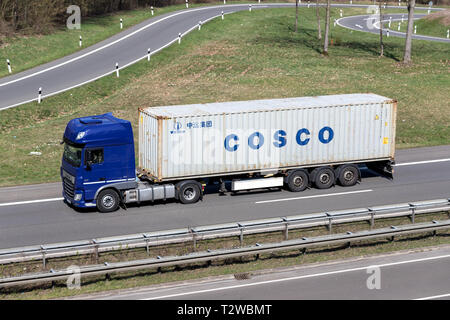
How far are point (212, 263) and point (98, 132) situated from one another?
701cm

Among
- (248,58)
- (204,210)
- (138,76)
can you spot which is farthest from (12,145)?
(248,58)

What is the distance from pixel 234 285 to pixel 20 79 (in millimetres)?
32718

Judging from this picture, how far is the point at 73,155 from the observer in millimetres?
24312

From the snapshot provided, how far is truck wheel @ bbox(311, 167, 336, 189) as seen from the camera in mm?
27266

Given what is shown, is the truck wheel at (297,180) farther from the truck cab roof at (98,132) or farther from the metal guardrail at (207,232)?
the truck cab roof at (98,132)

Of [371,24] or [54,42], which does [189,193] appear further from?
[371,24]

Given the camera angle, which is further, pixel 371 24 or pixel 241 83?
pixel 371 24

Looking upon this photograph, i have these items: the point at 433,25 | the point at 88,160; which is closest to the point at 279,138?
the point at 88,160

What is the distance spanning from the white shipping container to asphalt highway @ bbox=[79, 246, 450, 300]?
22.9 ft

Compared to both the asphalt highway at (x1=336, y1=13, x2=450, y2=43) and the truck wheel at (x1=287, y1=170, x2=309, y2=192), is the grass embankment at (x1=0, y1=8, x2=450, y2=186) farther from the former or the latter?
the truck wheel at (x1=287, y1=170, x2=309, y2=192)

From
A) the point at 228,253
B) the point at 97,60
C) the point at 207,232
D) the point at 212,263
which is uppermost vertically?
the point at 97,60

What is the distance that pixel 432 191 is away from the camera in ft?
89.7

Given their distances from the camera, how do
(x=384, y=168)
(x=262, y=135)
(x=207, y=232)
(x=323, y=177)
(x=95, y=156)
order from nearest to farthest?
(x=207, y=232), (x=95, y=156), (x=262, y=135), (x=323, y=177), (x=384, y=168)

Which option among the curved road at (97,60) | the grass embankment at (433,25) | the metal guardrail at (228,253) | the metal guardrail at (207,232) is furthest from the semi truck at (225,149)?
the grass embankment at (433,25)
